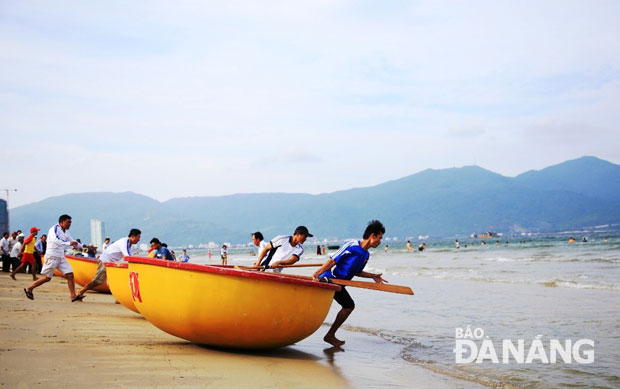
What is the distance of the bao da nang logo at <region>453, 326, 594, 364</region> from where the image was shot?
732 cm

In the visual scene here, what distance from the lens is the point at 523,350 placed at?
7.85m

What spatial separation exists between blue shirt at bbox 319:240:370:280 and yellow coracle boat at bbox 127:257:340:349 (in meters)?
0.79

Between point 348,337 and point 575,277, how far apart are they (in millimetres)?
14389

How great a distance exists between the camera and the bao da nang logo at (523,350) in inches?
288

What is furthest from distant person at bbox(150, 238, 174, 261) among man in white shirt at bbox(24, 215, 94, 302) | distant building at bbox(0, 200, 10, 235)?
distant building at bbox(0, 200, 10, 235)

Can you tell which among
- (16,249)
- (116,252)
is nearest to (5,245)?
(16,249)

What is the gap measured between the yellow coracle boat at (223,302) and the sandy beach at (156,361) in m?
0.27

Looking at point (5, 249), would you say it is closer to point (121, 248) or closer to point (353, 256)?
point (121, 248)

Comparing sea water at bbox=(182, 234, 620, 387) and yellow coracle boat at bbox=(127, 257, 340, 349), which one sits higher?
yellow coracle boat at bbox=(127, 257, 340, 349)

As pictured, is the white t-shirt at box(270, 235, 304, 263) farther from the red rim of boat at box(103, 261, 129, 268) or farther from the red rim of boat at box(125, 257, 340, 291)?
the red rim of boat at box(103, 261, 129, 268)

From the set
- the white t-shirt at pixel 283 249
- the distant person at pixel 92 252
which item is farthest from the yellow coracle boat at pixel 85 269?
the white t-shirt at pixel 283 249

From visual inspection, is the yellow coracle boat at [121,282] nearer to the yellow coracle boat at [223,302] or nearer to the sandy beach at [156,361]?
the sandy beach at [156,361]

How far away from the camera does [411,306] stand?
44.2 ft

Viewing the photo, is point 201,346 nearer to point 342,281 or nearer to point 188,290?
point 188,290
